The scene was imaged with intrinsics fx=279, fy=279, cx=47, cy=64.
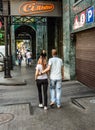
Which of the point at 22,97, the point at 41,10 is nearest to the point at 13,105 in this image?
the point at 22,97

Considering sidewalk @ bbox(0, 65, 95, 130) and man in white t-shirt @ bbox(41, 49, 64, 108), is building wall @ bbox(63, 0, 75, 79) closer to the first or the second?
sidewalk @ bbox(0, 65, 95, 130)

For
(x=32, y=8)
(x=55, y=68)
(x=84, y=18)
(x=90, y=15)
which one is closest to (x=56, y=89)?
(x=55, y=68)

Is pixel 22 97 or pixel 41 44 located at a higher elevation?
pixel 41 44

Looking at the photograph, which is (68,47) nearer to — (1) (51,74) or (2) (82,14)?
(2) (82,14)

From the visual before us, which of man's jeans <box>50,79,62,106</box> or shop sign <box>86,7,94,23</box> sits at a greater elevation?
shop sign <box>86,7,94,23</box>

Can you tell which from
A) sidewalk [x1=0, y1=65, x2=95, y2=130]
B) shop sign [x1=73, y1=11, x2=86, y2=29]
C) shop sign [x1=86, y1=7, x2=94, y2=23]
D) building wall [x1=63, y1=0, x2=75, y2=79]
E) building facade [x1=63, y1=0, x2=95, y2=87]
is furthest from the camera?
building wall [x1=63, y1=0, x2=75, y2=79]

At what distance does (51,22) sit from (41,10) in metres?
6.23

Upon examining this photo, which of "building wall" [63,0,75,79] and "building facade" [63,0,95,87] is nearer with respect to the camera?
"building facade" [63,0,95,87]

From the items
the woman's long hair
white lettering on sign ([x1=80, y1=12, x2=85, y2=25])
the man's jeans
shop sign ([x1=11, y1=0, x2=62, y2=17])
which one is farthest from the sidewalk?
shop sign ([x1=11, y1=0, x2=62, y2=17])

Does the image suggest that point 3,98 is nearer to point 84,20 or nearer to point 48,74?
point 48,74

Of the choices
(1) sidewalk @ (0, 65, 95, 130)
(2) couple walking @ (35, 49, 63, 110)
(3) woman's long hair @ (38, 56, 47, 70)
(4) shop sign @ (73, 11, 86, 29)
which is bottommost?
(1) sidewalk @ (0, 65, 95, 130)

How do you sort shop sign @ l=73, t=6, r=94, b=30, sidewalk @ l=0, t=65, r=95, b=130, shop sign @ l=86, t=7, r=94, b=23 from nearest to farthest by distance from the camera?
sidewalk @ l=0, t=65, r=95, b=130 → shop sign @ l=86, t=7, r=94, b=23 → shop sign @ l=73, t=6, r=94, b=30

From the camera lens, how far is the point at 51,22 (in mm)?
22516

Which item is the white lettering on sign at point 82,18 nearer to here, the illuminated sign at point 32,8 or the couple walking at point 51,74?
the illuminated sign at point 32,8
